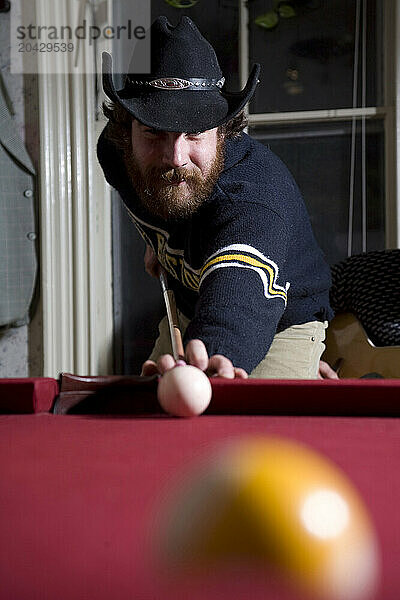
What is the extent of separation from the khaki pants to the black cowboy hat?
65cm

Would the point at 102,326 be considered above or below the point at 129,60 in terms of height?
below

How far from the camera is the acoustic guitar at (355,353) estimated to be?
7.41 ft

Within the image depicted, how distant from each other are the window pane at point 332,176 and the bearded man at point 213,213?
33.8 inches

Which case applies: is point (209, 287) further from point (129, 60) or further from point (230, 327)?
point (129, 60)

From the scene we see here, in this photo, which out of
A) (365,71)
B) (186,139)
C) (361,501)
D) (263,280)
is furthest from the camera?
(365,71)

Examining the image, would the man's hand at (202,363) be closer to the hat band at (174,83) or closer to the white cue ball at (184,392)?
the white cue ball at (184,392)

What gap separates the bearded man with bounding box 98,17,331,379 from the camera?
53.8 inches

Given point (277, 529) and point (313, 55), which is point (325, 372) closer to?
point (313, 55)

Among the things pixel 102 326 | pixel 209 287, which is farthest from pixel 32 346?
pixel 209 287

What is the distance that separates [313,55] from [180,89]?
138 cm

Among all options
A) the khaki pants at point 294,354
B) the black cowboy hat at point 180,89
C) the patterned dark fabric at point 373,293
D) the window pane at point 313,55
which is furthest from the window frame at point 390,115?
the black cowboy hat at point 180,89

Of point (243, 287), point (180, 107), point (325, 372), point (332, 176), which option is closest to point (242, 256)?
point (243, 287)

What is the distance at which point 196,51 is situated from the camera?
171 centimetres

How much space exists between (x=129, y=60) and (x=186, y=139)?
5.19 feet
